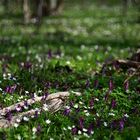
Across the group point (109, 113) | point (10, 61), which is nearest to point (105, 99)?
point (109, 113)

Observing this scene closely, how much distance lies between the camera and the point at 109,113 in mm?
9273

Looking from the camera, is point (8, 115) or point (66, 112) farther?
point (66, 112)

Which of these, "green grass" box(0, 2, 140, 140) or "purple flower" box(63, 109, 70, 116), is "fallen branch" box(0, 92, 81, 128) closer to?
"green grass" box(0, 2, 140, 140)

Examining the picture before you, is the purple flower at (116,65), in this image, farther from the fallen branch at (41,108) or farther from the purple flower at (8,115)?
Result: the purple flower at (8,115)

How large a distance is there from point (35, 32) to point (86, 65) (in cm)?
1012

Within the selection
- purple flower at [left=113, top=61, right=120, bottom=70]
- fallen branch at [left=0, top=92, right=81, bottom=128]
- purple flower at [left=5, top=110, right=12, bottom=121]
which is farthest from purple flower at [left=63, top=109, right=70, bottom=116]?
purple flower at [left=113, top=61, right=120, bottom=70]

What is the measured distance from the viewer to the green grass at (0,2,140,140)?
27.9ft

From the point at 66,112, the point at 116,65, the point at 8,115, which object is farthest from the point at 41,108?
the point at 116,65

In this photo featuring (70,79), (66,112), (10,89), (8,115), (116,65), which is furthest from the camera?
(116,65)

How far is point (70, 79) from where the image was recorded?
1191 centimetres

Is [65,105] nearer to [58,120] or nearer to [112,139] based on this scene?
[58,120]

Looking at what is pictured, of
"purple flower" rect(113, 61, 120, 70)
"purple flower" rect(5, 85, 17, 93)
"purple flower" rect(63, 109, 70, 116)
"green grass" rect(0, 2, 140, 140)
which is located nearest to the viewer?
"green grass" rect(0, 2, 140, 140)

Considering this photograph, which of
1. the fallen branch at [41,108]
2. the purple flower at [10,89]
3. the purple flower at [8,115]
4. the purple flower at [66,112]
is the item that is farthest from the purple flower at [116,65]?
the purple flower at [8,115]

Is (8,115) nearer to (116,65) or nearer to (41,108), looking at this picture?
(41,108)
